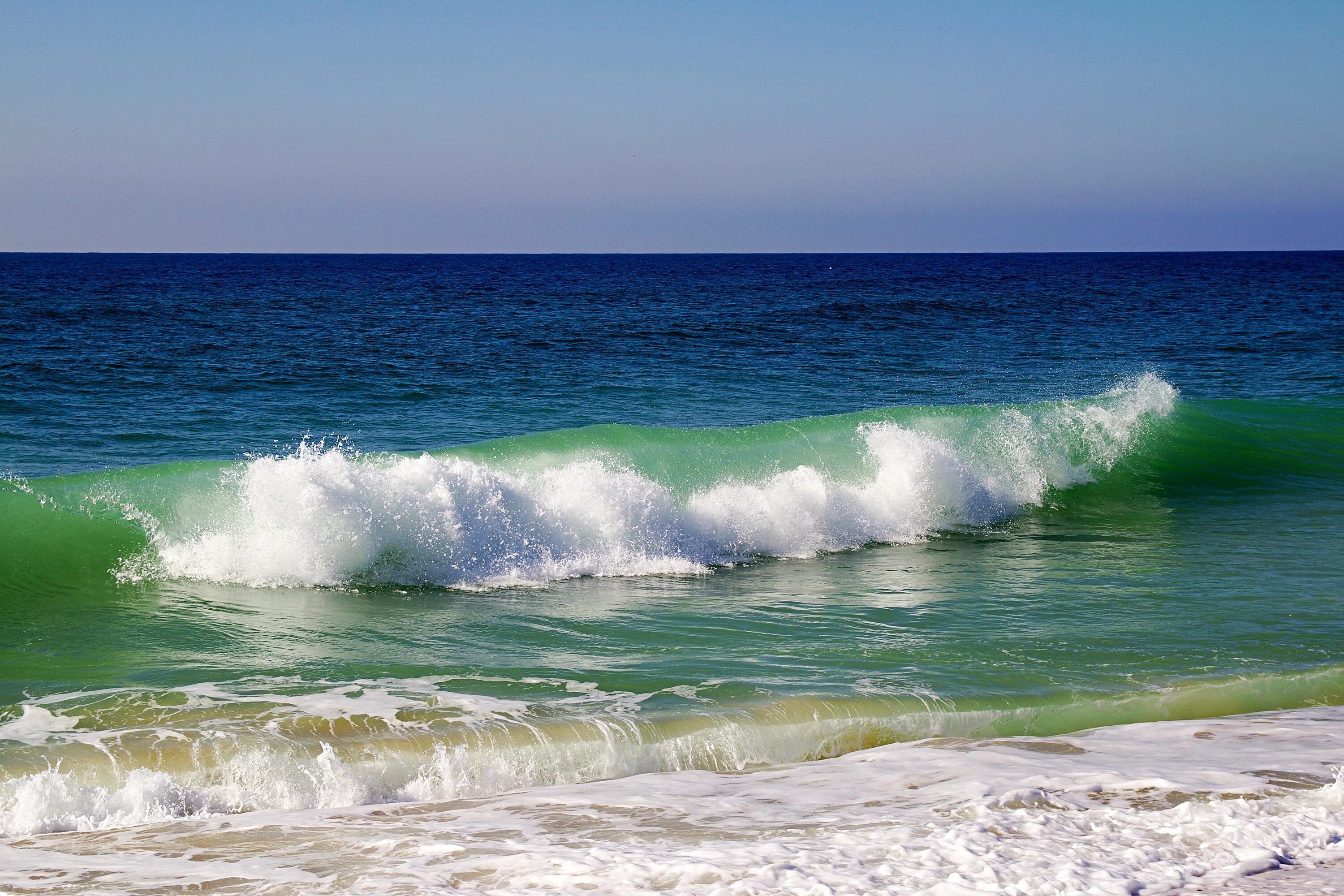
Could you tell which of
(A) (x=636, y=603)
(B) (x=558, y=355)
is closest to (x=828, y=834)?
(A) (x=636, y=603)

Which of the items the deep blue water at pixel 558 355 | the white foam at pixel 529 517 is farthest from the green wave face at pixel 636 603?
the deep blue water at pixel 558 355

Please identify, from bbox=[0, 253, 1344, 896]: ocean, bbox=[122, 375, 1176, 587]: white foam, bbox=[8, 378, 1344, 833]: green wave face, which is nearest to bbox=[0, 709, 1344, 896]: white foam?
bbox=[0, 253, 1344, 896]: ocean

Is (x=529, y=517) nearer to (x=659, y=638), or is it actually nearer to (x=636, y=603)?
(x=636, y=603)

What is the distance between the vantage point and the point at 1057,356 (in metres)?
25.2

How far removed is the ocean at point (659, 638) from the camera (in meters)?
3.57

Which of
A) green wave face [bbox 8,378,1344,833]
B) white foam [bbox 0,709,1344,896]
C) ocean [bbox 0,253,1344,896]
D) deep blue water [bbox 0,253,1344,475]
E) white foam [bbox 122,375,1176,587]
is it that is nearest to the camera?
white foam [bbox 0,709,1344,896]

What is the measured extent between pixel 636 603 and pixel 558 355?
1628 cm

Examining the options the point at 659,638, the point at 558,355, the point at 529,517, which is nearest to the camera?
the point at 659,638

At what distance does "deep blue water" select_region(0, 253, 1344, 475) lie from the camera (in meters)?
15.2

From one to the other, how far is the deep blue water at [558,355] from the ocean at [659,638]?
0.24 m

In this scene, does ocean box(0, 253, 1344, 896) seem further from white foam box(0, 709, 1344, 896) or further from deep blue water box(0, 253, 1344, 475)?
deep blue water box(0, 253, 1344, 475)

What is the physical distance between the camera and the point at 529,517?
Answer: 8.99 meters

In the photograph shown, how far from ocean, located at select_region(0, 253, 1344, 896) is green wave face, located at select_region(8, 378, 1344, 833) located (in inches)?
1.3

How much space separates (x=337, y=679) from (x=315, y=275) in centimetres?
6781
